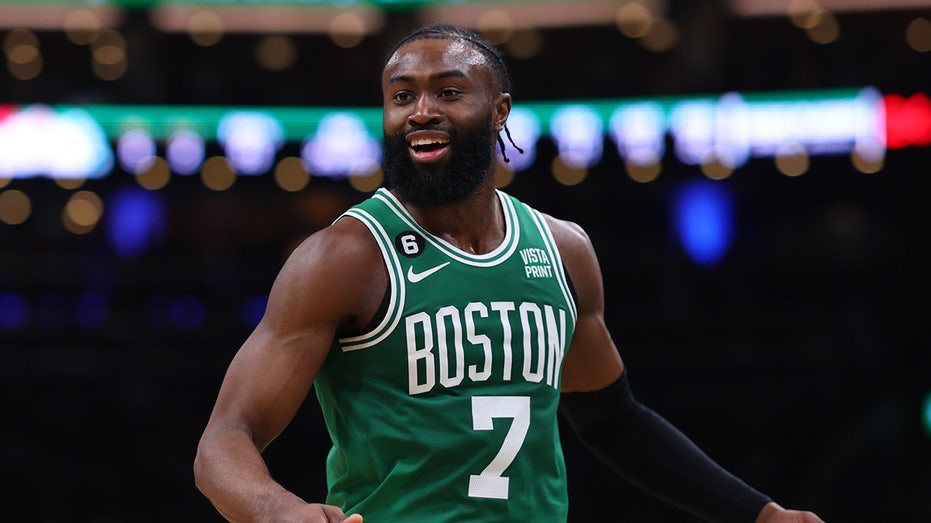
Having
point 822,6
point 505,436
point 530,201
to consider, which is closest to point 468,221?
point 505,436

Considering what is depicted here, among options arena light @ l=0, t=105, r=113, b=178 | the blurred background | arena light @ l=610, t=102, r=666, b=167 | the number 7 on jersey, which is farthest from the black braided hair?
arena light @ l=0, t=105, r=113, b=178

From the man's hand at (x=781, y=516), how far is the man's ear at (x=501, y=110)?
4.77 feet

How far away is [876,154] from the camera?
1614 centimetres

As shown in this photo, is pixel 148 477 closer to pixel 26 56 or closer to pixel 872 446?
pixel 26 56

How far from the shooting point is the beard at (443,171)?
3480mm

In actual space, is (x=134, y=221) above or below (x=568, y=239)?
below

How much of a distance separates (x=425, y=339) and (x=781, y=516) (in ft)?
4.37

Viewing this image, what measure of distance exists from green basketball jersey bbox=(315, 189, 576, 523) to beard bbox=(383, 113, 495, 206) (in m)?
0.07

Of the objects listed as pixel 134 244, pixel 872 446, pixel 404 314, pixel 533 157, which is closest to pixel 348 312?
pixel 404 314

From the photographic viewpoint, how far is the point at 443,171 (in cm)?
349

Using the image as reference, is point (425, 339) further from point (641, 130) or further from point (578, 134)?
point (578, 134)

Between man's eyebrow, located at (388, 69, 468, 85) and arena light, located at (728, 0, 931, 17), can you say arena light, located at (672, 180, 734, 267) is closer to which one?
arena light, located at (728, 0, 931, 17)

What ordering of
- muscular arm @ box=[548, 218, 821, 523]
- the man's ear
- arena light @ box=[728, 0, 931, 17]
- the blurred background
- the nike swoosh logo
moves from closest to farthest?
the nike swoosh logo, the man's ear, muscular arm @ box=[548, 218, 821, 523], the blurred background, arena light @ box=[728, 0, 931, 17]

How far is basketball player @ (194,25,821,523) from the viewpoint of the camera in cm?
320
